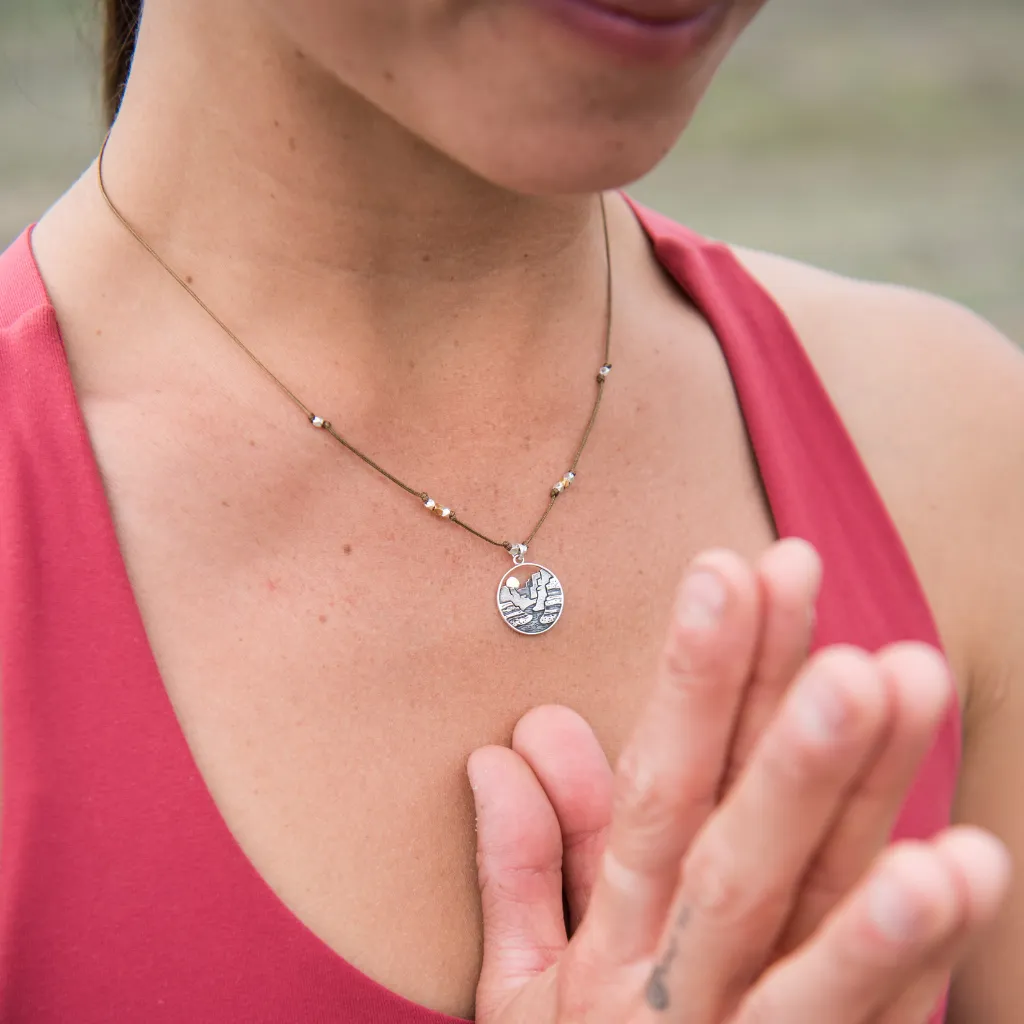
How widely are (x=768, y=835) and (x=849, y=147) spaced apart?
4398mm

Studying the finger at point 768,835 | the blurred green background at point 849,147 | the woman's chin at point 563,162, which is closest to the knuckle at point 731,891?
the finger at point 768,835

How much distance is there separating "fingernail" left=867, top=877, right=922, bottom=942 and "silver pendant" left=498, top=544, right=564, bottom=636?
1.45 ft

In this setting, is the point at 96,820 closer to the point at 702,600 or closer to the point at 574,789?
the point at 574,789

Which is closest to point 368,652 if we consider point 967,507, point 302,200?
point 302,200

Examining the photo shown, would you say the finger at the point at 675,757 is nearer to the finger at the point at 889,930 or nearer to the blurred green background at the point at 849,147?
the finger at the point at 889,930

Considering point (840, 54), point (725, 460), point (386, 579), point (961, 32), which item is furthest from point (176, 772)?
point (961, 32)

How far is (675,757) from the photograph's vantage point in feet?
1.65

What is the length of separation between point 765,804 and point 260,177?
0.55 meters

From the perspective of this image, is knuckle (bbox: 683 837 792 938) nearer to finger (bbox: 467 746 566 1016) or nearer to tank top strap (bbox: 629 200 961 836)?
finger (bbox: 467 746 566 1016)

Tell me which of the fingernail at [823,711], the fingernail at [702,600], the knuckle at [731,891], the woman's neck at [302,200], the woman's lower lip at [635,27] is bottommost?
the knuckle at [731,891]

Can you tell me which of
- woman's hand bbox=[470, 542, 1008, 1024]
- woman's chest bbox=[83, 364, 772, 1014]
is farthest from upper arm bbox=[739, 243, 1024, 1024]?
woman's hand bbox=[470, 542, 1008, 1024]

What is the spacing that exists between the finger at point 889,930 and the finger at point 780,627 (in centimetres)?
9

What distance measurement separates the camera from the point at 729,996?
509 millimetres

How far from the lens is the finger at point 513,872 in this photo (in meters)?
0.73
